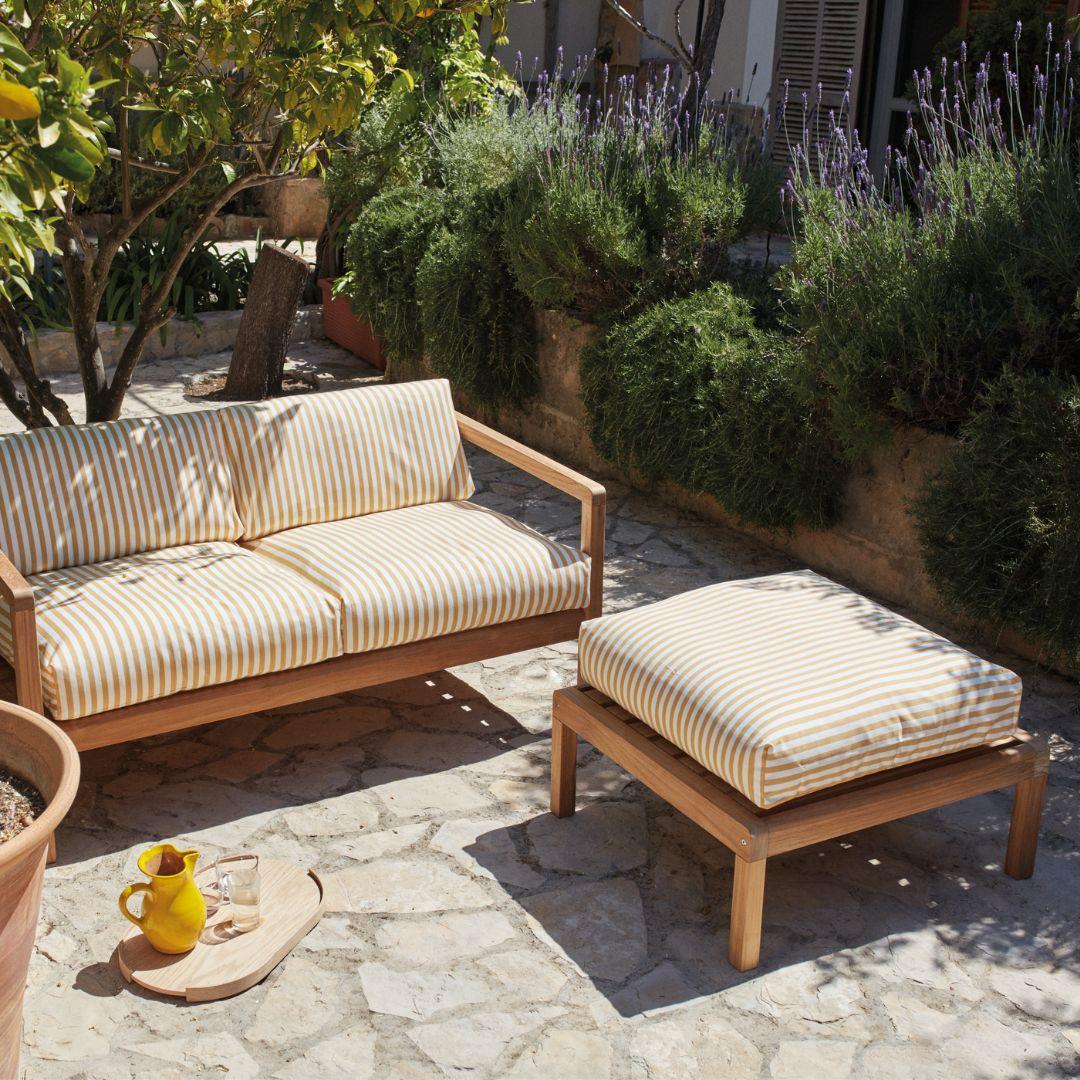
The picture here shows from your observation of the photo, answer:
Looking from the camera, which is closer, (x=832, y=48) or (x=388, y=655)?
(x=388, y=655)

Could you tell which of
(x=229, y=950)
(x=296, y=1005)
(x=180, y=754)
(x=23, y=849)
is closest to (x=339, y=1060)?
(x=296, y=1005)

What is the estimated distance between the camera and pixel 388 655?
175 inches

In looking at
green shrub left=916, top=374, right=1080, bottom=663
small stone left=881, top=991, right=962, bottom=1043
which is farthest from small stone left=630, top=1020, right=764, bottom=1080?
green shrub left=916, top=374, right=1080, bottom=663

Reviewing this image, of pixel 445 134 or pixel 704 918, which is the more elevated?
pixel 445 134

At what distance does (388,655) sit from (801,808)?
1.49m

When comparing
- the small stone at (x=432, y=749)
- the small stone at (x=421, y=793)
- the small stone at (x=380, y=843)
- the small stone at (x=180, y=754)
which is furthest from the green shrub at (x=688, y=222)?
the small stone at (x=380, y=843)

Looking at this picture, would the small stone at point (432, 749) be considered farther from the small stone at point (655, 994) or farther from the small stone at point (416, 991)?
the small stone at point (655, 994)

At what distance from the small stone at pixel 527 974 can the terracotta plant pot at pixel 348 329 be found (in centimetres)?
617

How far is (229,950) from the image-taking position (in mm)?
3475

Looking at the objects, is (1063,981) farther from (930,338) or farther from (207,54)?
(207,54)

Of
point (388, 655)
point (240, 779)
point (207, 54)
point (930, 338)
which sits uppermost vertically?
point (207, 54)

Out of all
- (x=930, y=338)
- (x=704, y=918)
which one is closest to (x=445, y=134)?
(x=930, y=338)

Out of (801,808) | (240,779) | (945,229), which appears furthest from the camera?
(945,229)

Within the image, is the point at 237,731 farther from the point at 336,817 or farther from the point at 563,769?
the point at 563,769
